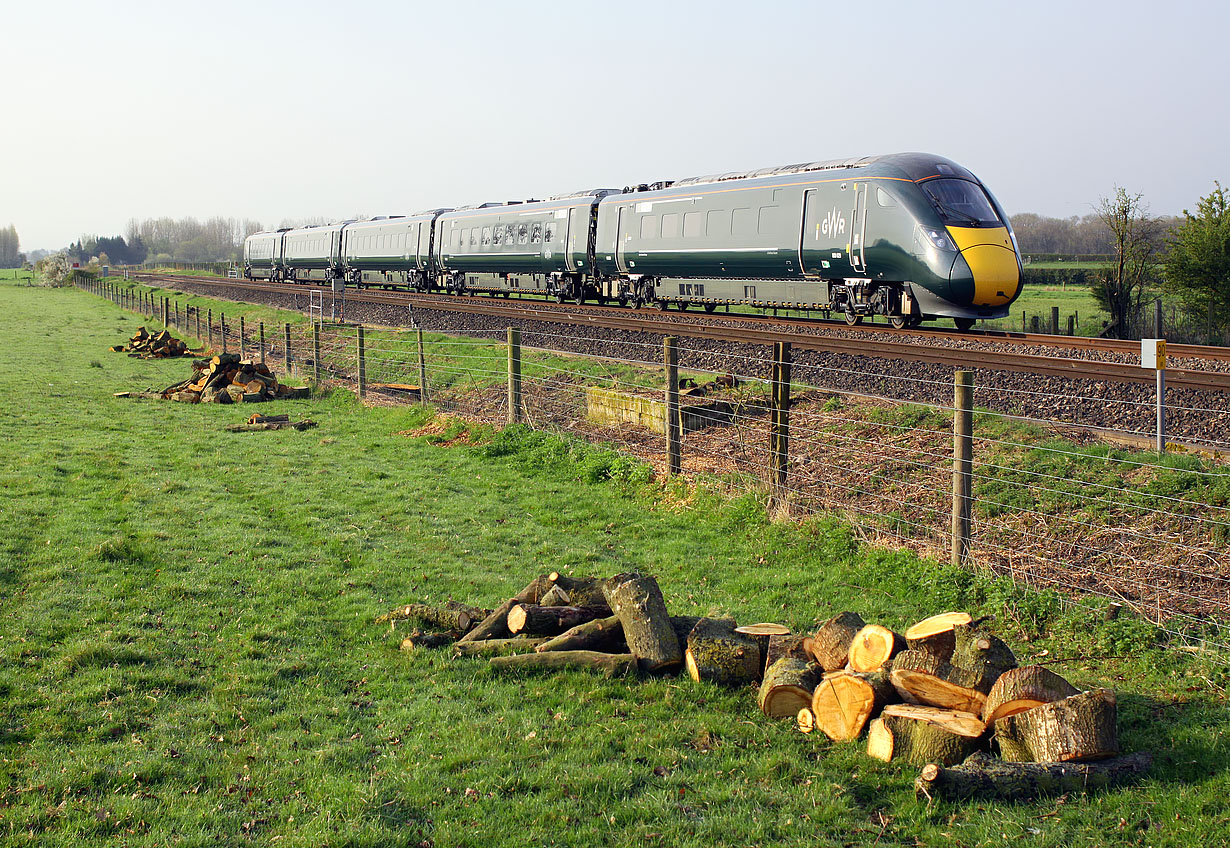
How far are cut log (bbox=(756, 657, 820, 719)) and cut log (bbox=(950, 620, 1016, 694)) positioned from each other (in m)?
0.78

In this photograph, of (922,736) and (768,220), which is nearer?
(922,736)

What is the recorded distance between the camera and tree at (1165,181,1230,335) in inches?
1039

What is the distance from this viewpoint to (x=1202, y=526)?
8.18 metres

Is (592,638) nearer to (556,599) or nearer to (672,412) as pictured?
(556,599)

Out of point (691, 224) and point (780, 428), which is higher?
point (691, 224)

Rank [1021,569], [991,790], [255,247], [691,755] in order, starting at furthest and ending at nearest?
[255,247]
[1021,569]
[691,755]
[991,790]

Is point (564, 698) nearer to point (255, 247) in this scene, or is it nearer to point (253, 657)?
point (253, 657)

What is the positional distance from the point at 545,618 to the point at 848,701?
2.14 metres

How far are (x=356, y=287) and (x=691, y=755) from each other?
49.0m

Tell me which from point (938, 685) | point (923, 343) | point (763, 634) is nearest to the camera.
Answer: point (938, 685)

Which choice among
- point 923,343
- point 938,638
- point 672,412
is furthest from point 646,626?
point 923,343

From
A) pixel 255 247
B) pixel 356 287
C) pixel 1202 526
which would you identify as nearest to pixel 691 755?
pixel 1202 526

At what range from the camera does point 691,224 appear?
2530cm

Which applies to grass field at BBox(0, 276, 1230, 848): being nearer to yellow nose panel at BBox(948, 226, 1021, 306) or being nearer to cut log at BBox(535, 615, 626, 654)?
cut log at BBox(535, 615, 626, 654)
